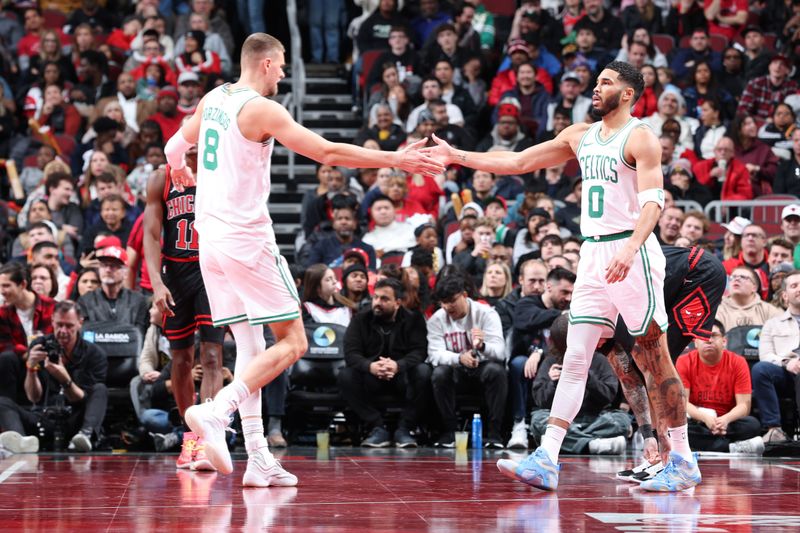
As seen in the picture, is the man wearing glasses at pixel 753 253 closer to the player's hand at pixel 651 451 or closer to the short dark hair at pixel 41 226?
the player's hand at pixel 651 451

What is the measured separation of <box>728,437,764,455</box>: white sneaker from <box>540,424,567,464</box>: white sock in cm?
358

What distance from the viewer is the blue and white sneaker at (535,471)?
6.49 meters

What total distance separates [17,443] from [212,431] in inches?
147

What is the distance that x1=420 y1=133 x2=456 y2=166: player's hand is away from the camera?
662 cm

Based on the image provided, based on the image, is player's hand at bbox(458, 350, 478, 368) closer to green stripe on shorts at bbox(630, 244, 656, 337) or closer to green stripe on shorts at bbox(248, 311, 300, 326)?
green stripe on shorts at bbox(630, 244, 656, 337)

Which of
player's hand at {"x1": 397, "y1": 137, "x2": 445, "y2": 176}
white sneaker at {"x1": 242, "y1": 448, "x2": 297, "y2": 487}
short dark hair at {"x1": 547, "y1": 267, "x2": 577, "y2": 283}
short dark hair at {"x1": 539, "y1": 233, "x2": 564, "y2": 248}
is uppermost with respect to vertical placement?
player's hand at {"x1": 397, "y1": 137, "x2": 445, "y2": 176}

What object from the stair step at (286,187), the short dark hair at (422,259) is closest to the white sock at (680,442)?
the short dark hair at (422,259)

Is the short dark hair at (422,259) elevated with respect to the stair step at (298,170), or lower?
lower

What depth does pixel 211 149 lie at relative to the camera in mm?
6457

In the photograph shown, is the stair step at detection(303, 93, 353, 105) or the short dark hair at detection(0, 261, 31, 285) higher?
the stair step at detection(303, 93, 353, 105)

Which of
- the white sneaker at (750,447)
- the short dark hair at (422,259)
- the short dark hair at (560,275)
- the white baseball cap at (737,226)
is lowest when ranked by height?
the white sneaker at (750,447)

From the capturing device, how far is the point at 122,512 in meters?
5.62

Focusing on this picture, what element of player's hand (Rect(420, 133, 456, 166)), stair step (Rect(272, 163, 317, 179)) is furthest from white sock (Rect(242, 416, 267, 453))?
stair step (Rect(272, 163, 317, 179))

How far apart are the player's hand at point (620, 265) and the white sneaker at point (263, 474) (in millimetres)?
2058
